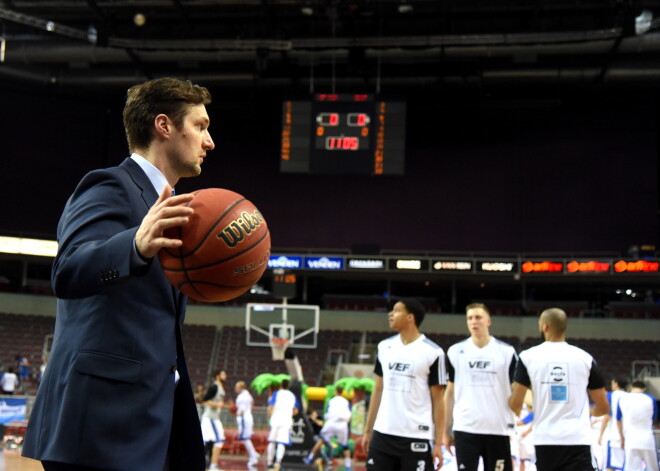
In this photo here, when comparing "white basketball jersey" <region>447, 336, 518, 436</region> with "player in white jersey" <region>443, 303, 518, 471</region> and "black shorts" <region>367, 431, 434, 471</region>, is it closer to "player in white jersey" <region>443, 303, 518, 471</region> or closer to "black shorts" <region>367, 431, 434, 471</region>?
"player in white jersey" <region>443, 303, 518, 471</region>

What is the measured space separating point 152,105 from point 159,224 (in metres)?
0.55

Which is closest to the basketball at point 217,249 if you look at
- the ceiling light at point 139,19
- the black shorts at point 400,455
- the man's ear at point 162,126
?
the man's ear at point 162,126

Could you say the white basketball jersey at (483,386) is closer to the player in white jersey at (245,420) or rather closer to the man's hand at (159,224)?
the man's hand at (159,224)

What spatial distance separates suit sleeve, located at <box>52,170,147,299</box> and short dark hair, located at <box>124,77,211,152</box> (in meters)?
0.23

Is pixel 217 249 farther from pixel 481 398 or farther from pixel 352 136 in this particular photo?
pixel 352 136

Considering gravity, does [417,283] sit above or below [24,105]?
Answer: below

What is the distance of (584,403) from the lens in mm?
6500

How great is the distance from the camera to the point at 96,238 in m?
2.10

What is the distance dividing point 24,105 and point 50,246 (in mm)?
5676

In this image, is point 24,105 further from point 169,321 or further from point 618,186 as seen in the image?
point 169,321

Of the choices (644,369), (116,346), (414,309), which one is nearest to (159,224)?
(116,346)

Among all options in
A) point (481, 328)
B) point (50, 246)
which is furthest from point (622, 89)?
point (481, 328)

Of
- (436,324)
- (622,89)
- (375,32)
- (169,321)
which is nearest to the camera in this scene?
(169,321)

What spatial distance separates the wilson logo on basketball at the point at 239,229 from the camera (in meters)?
2.27
